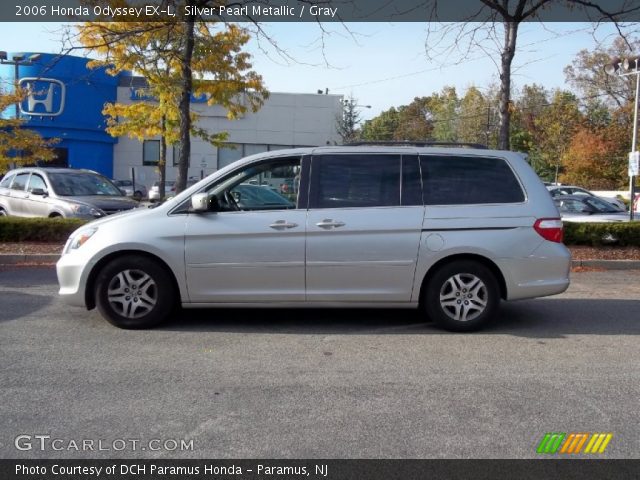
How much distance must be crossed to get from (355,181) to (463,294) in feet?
5.09

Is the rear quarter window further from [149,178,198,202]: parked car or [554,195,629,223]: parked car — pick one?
[554,195,629,223]: parked car

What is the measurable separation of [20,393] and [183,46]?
1068 cm

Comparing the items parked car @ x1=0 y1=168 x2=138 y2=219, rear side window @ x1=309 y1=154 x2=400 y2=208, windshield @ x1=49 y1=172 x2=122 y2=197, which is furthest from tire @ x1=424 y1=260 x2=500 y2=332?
windshield @ x1=49 y1=172 x2=122 y2=197

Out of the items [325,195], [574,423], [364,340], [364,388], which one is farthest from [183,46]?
[574,423]

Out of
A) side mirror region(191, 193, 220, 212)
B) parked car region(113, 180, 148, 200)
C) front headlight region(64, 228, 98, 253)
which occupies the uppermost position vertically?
parked car region(113, 180, 148, 200)

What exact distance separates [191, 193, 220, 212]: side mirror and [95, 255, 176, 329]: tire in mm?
712

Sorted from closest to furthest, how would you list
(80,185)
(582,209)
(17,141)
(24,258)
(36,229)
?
(24,258) → (36,229) → (80,185) → (582,209) → (17,141)

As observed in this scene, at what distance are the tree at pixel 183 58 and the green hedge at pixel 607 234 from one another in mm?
8186

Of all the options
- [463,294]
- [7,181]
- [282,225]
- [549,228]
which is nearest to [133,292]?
[282,225]

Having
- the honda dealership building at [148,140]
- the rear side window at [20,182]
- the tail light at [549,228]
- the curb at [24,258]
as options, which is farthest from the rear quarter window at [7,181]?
the honda dealership building at [148,140]

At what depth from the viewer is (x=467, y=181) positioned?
6.31m

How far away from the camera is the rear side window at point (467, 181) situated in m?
6.25

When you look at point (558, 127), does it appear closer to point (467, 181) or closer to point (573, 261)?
point (573, 261)

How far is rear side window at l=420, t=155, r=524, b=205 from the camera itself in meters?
6.25
